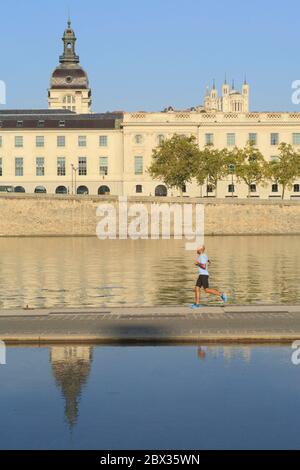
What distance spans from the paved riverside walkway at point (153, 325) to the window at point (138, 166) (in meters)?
102

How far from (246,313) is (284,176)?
9469 centimetres

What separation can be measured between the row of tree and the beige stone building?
488 centimetres

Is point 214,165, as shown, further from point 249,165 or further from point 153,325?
point 153,325

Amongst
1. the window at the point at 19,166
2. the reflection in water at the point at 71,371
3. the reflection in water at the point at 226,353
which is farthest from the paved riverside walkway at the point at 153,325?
the window at the point at 19,166

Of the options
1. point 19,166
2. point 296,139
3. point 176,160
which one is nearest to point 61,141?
point 19,166

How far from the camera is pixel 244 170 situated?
118688mm

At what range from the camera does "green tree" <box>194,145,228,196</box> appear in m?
117

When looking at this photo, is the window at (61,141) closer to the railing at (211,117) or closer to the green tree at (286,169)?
the railing at (211,117)

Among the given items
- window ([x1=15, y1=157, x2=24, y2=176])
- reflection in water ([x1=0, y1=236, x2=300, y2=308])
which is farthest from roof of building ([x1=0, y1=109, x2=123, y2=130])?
reflection in water ([x1=0, y1=236, x2=300, y2=308])

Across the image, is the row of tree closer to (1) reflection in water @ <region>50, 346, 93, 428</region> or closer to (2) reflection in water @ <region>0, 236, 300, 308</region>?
(2) reflection in water @ <region>0, 236, 300, 308</region>

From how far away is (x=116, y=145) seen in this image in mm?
130875

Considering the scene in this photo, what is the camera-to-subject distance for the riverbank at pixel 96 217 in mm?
103625
